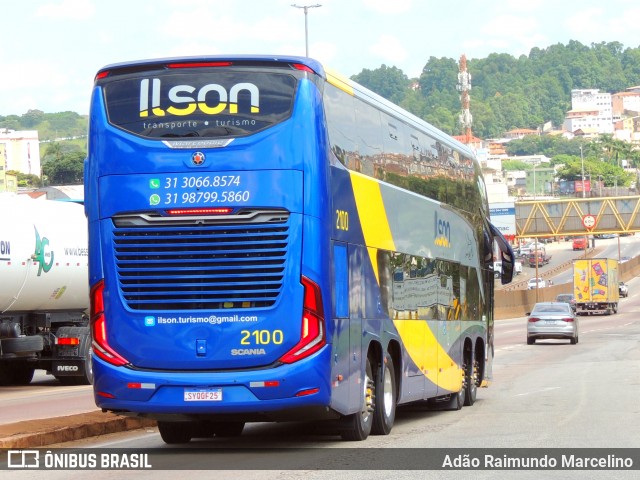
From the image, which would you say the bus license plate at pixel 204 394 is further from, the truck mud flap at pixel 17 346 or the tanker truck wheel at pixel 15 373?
the tanker truck wheel at pixel 15 373

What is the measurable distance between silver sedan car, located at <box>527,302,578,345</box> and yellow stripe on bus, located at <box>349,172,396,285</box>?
32009mm

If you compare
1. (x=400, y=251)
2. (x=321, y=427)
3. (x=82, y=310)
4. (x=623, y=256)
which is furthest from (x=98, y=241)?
(x=623, y=256)

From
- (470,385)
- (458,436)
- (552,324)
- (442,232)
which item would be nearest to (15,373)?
(470,385)

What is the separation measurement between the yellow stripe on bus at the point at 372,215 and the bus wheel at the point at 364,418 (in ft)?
4.01

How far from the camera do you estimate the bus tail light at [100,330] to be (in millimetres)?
13086

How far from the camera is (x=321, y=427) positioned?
1468cm

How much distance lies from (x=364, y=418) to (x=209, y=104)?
3944mm

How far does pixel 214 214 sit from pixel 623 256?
483 ft

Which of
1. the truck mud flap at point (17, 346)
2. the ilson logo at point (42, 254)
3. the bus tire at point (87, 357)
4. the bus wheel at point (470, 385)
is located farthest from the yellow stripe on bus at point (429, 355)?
the bus tire at point (87, 357)

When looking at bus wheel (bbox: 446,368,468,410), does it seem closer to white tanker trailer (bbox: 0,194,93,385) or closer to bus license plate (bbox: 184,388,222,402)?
bus license plate (bbox: 184,388,222,402)

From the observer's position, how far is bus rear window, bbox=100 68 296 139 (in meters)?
13.1

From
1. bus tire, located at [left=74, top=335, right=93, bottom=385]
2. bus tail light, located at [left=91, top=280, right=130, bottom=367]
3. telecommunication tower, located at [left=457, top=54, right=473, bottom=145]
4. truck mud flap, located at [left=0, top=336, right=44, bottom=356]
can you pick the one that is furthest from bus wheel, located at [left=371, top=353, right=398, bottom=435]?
telecommunication tower, located at [left=457, top=54, right=473, bottom=145]

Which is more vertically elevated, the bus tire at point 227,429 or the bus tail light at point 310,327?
the bus tail light at point 310,327

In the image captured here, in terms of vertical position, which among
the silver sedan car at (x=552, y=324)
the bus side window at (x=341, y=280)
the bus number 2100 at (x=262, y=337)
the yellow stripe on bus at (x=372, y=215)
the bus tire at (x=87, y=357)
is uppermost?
the yellow stripe on bus at (x=372, y=215)
